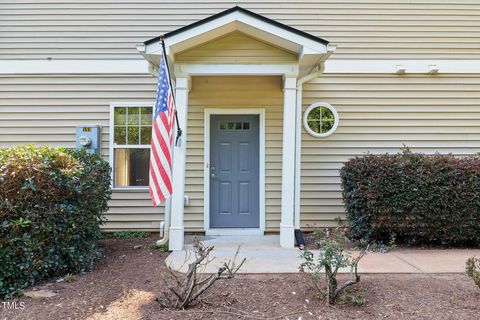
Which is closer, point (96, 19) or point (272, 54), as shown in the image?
point (272, 54)

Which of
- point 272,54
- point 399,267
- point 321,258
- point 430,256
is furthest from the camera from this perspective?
point 272,54

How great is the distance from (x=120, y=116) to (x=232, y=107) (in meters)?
1.90

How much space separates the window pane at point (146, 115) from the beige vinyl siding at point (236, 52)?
1384 millimetres

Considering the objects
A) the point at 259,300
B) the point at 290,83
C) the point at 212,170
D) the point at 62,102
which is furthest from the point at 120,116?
the point at 259,300

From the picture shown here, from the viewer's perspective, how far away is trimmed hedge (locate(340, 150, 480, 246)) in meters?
4.54

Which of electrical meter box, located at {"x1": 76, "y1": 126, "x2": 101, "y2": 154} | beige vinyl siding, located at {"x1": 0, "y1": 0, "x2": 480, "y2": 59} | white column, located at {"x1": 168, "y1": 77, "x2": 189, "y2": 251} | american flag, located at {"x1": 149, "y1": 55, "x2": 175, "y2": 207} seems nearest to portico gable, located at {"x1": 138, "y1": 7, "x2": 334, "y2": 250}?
white column, located at {"x1": 168, "y1": 77, "x2": 189, "y2": 251}

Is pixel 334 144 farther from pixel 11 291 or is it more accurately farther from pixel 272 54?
pixel 11 291

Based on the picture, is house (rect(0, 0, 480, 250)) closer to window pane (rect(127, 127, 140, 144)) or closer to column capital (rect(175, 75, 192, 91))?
window pane (rect(127, 127, 140, 144))

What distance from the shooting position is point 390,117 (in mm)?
5793

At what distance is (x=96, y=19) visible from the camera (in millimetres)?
5793

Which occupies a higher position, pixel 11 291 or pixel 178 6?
pixel 178 6

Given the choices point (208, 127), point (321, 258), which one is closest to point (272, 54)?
point (208, 127)

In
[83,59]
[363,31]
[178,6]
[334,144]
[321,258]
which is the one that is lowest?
[321,258]

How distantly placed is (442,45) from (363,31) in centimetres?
140
